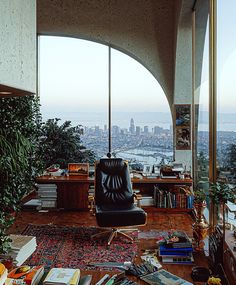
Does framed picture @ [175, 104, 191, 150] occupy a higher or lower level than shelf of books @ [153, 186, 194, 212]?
higher

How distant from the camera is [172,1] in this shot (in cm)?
806

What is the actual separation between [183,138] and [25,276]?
5736mm

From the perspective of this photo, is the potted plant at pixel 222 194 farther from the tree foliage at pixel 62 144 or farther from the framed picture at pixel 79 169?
the tree foliage at pixel 62 144

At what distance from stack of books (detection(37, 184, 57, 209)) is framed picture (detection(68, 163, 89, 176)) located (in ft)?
1.58

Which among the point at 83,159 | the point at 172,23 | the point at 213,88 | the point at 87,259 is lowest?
the point at 87,259

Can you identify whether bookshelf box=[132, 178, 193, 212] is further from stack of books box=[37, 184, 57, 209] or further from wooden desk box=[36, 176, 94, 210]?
stack of books box=[37, 184, 57, 209]

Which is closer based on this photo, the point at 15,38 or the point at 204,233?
the point at 15,38

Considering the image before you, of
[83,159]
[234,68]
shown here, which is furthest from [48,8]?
[234,68]

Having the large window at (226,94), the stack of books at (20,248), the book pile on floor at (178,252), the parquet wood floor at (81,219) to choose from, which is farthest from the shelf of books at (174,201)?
the stack of books at (20,248)

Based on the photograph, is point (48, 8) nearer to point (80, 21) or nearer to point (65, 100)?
point (80, 21)

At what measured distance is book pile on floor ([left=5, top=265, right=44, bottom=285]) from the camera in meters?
2.46

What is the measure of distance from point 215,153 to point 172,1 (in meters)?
4.60

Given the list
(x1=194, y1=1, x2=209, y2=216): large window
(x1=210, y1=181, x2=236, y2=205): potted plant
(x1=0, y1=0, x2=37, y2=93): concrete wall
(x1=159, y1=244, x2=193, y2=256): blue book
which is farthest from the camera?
(x1=194, y1=1, x2=209, y2=216): large window

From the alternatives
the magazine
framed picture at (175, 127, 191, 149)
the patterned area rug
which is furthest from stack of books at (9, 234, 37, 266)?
framed picture at (175, 127, 191, 149)
